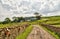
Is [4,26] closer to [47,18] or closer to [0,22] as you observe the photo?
[0,22]

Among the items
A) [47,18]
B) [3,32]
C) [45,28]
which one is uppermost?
[3,32]

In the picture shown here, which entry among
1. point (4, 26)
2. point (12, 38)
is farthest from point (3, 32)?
point (4, 26)

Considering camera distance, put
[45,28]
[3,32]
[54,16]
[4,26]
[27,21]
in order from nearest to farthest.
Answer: [3,32] < [4,26] < [27,21] < [54,16] < [45,28]

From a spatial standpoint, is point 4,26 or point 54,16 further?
point 54,16

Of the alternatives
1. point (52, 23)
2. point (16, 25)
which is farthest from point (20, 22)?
point (52, 23)

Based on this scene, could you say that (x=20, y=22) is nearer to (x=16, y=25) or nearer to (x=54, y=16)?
(x=16, y=25)

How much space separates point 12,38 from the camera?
64.6 ft

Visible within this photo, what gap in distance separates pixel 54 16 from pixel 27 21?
328 cm

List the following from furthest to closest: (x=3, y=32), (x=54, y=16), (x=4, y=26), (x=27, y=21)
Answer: (x=54, y=16) < (x=27, y=21) < (x=4, y=26) < (x=3, y=32)

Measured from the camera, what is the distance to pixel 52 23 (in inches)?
1093

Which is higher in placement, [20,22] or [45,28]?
[20,22]

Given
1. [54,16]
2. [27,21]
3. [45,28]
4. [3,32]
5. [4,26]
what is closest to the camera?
[3,32]

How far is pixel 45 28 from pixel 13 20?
6090 mm

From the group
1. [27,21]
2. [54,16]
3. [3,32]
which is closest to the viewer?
[3,32]
